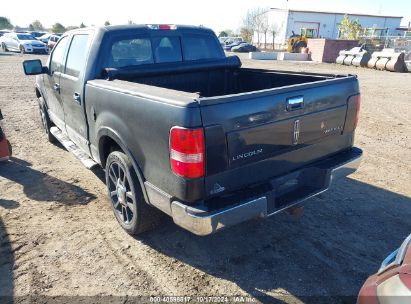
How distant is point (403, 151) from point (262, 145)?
443 cm

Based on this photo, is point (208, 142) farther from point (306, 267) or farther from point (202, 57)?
point (202, 57)

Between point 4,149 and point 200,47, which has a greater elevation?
point 200,47

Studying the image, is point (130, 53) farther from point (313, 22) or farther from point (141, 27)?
point (313, 22)

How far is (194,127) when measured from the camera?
2.33m

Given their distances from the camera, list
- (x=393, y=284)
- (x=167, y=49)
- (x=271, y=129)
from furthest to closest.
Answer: (x=167, y=49) → (x=271, y=129) → (x=393, y=284)

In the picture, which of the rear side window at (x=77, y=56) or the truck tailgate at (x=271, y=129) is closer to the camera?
the truck tailgate at (x=271, y=129)

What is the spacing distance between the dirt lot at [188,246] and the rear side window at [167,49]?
1926 millimetres

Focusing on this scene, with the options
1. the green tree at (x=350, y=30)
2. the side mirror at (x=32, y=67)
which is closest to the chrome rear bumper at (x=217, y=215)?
the side mirror at (x=32, y=67)

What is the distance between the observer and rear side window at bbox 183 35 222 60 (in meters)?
4.53

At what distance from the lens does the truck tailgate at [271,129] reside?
2447mm

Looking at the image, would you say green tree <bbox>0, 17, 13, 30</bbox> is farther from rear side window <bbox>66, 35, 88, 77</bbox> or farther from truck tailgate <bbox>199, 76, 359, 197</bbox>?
truck tailgate <bbox>199, 76, 359, 197</bbox>

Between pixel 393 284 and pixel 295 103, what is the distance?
5.03ft

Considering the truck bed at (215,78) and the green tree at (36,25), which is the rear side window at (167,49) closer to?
the truck bed at (215,78)

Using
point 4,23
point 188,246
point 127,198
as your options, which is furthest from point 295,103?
point 4,23
